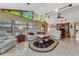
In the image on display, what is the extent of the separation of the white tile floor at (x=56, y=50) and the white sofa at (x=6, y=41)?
122 millimetres

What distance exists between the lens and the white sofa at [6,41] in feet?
10.9

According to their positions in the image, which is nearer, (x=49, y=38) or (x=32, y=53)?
(x=32, y=53)

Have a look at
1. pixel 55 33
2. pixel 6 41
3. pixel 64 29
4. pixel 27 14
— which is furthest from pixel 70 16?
pixel 6 41

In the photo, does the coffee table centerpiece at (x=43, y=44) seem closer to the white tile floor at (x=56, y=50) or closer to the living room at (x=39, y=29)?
the living room at (x=39, y=29)

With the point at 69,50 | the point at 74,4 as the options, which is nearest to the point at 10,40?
the point at 69,50

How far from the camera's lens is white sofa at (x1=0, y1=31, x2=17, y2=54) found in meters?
3.32

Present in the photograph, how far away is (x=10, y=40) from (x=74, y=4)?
85.8 inches

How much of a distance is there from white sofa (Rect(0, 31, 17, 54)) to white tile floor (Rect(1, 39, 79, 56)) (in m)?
0.12

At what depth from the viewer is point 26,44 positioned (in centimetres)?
350

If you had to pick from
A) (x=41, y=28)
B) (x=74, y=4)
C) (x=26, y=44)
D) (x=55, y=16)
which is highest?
(x=74, y=4)

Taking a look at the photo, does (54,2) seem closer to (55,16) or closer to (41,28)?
(55,16)

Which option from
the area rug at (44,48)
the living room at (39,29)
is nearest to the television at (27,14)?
the living room at (39,29)

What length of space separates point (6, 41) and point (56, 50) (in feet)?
4.96

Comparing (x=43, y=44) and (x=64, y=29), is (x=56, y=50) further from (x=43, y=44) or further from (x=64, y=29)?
(x=64, y=29)
